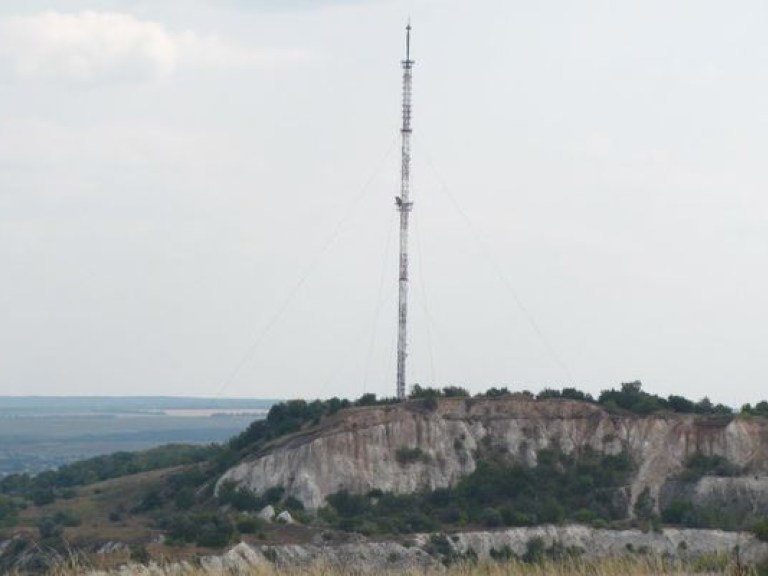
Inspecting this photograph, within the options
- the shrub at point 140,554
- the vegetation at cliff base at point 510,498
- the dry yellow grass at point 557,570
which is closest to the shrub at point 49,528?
the vegetation at cliff base at point 510,498

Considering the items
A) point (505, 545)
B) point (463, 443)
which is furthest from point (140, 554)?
point (463, 443)

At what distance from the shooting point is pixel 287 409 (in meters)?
95.9

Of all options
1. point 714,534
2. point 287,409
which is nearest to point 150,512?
point 287,409

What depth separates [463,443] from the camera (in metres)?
87.1

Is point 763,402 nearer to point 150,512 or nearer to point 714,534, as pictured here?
point 714,534

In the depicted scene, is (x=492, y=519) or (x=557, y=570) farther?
(x=492, y=519)

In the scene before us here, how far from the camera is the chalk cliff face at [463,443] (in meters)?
84.7

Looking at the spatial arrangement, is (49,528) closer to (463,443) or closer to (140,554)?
(463,443)

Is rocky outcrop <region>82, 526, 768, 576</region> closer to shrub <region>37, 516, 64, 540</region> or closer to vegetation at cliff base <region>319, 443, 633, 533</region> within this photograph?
vegetation at cliff base <region>319, 443, 633, 533</region>

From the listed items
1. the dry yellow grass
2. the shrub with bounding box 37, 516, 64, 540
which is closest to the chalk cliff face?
the shrub with bounding box 37, 516, 64, 540

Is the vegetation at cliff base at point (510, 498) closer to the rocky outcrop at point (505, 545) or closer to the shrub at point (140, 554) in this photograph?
the rocky outcrop at point (505, 545)

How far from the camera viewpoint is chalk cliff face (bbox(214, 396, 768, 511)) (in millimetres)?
84688

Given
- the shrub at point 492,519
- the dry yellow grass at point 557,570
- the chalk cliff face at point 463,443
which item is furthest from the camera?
the chalk cliff face at point 463,443

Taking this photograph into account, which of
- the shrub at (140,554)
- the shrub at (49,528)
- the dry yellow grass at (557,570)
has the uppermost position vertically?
the dry yellow grass at (557,570)
